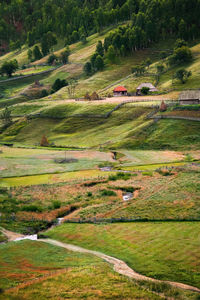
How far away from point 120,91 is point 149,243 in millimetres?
101908

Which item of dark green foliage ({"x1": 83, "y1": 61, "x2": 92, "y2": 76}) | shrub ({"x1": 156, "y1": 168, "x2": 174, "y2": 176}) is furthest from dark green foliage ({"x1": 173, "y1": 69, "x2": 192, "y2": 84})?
shrub ({"x1": 156, "y1": 168, "x2": 174, "y2": 176})

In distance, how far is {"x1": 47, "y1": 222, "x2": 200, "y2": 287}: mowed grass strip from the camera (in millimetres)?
34344

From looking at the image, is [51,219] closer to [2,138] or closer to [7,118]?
[2,138]

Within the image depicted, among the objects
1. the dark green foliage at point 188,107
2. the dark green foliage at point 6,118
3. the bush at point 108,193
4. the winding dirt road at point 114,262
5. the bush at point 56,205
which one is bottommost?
the dark green foliage at point 6,118

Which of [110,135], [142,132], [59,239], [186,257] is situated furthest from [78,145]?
[186,257]

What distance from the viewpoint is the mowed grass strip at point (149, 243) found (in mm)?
34344

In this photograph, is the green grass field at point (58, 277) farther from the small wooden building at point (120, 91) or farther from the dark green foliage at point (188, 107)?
the small wooden building at point (120, 91)

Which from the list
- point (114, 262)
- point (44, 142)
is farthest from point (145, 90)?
point (114, 262)

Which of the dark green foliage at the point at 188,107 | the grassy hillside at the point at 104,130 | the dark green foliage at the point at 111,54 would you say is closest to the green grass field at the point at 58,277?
the grassy hillside at the point at 104,130

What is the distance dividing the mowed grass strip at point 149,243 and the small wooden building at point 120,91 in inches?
3757

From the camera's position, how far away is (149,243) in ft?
132

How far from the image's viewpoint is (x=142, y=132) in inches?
3873

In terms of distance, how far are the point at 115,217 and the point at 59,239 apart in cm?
900

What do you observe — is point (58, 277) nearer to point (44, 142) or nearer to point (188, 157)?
point (188, 157)
